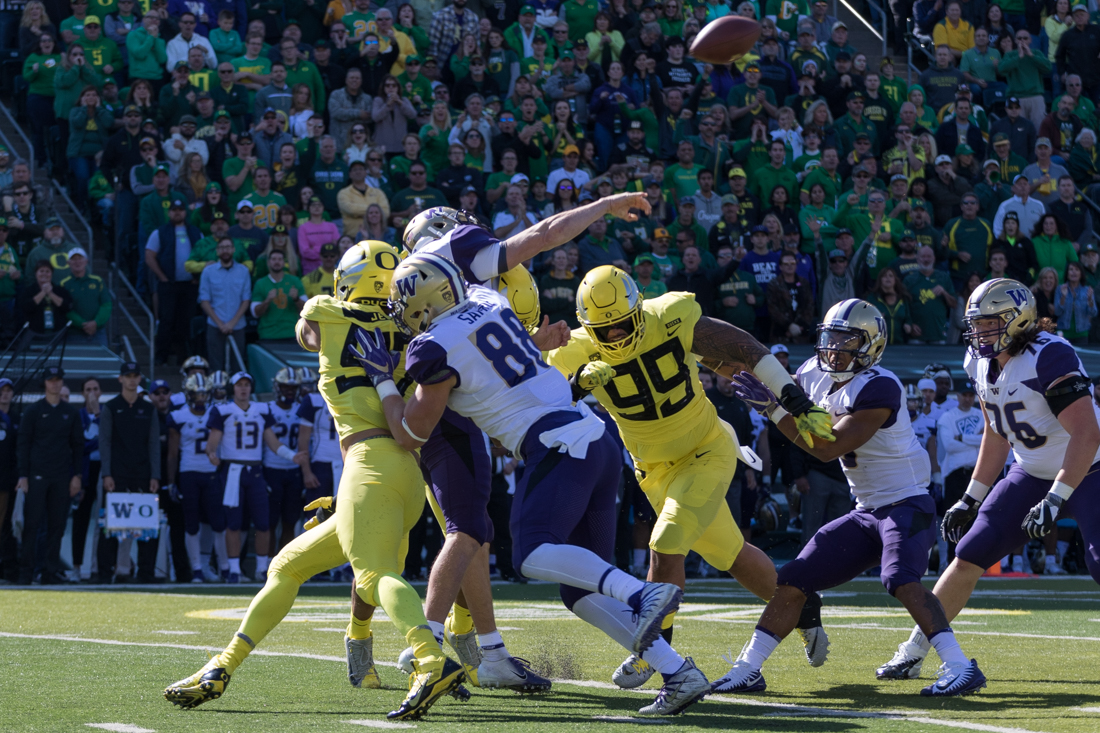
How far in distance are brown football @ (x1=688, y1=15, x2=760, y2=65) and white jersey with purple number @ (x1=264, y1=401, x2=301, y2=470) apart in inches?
192

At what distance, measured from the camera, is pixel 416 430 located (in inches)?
191

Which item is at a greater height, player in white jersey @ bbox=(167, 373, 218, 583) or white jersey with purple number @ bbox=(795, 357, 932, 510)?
white jersey with purple number @ bbox=(795, 357, 932, 510)

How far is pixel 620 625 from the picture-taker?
4.64 meters

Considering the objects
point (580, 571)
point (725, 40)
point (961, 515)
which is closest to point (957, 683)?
point (961, 515)

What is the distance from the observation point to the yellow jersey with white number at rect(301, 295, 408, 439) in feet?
17.3

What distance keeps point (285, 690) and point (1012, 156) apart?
1344 centimetres

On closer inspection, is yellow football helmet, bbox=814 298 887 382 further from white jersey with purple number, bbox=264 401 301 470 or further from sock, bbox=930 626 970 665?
white jersey with purple number, bbox=264 401 301 470

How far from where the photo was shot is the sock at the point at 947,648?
5180mm

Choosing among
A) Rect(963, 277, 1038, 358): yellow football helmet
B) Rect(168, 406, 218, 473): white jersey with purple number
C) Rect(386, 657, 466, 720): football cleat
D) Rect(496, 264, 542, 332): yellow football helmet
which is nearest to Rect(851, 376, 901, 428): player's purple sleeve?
Rect(963, 277, 1038, 358): yellow football helmet

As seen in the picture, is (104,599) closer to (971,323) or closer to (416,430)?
(416,430)

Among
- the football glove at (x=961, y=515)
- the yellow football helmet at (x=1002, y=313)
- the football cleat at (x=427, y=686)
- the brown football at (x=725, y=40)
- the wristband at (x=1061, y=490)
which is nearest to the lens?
the football cleat at (x=427, y=686)

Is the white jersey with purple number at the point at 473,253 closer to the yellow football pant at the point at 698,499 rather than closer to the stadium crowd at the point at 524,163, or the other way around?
the yellow football pant at the point at 698,499

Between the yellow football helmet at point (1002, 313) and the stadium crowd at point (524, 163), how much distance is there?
6392 millimetres

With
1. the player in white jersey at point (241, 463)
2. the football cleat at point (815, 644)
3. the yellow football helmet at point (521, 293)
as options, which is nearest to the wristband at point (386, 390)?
the yellow football helmet at point (521, 293)
